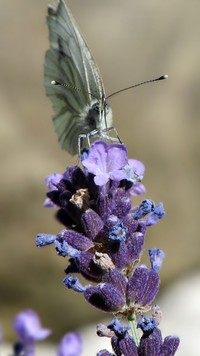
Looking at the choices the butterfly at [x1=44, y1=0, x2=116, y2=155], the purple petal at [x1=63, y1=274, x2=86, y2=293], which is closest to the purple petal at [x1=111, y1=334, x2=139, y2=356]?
the purple petal at [x1=63, y1=274, x2=86, y2=293]

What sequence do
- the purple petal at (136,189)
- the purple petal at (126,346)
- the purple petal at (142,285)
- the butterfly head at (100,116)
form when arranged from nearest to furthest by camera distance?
1. the purple petal at (126,346)
2. the purple petal at (142,285)
3. the purple petal at (136,189)
4. the butterfly head at (100,116)

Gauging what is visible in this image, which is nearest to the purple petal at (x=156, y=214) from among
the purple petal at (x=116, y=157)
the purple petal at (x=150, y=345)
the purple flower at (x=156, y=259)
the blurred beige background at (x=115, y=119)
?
the purple flower at (x=156, y=259)

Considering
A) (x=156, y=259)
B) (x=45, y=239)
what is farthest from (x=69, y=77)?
(x=156, y=259)

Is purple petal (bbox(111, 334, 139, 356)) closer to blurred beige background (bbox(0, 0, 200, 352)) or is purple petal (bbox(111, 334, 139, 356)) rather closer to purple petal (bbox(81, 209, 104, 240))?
purple petal (bbox(81, 209, 104, 240))

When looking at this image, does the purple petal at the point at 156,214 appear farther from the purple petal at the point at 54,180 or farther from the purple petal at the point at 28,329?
the purple petal at the point at 28,329

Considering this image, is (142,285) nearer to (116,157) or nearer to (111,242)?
(111,242)
